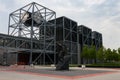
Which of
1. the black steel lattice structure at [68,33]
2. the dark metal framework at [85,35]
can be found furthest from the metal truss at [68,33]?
the dark metal framework at [85,35]

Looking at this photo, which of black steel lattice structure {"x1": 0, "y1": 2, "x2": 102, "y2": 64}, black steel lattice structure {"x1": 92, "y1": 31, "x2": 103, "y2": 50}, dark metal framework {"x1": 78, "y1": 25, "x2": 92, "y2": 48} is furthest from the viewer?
black steel lattice structure {"x1": 92, "y1": 31, "x2": 103, "y2": 50}

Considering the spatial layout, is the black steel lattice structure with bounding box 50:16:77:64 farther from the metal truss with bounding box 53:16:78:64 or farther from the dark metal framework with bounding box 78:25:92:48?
the dark metal framework with bounding box 78:25:92:48

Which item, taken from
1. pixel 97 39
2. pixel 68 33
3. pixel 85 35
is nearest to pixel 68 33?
pixel 68 33

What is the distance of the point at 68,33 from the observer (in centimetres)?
6406

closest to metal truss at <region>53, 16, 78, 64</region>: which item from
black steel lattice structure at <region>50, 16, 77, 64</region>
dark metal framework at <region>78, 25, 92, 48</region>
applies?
black steel lattice structure at <region>50, 16, 77, 64</region>

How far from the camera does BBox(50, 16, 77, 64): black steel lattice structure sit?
62219 mm

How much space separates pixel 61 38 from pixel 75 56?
10160 millimetres

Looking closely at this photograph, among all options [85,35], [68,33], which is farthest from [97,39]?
[68,33]

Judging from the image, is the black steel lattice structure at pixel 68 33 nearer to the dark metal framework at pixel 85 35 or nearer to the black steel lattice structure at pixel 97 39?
the dark metal framework at pixel 85 35

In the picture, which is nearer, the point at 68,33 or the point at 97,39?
the point at 68,33

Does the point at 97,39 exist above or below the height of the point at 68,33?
below

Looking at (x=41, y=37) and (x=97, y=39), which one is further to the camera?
(x=97, y=39)

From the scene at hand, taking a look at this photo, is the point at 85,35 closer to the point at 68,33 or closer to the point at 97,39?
the point at 97,39

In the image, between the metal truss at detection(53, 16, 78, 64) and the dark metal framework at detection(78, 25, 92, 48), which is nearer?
the metal truss at detection(53, 16, 78, 64)
